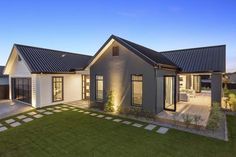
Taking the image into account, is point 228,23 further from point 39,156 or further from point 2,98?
point 2,98

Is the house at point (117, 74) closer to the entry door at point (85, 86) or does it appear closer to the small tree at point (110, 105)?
the entry door at point (85, 86)

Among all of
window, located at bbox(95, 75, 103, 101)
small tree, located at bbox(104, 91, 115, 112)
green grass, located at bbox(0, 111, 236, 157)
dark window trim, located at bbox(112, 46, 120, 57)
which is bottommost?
green grass, located at bbox(0, 111, 236, 157)

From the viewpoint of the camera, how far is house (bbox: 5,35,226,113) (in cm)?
957

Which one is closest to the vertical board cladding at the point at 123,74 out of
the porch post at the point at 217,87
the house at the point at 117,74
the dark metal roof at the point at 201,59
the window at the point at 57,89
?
the house at the point at 117,74

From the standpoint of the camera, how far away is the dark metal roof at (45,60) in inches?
469

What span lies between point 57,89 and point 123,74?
657 centimetres

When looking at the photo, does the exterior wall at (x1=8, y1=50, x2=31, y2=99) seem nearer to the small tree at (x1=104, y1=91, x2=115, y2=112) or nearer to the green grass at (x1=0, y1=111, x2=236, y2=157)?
the green grass at (x1=0, y1=111, x2=236, y2=157)

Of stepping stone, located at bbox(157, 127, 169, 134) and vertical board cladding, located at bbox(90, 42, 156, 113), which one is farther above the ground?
vertical board cladding, located at bbox(90, 42, 156, 113)

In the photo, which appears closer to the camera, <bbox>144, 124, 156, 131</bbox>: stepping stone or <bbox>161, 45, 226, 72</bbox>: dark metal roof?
<bbox>144, 124, 156, 131</bbox>: stepping stone

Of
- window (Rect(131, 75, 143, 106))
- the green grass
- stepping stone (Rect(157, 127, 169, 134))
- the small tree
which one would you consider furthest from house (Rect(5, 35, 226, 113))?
the green grass

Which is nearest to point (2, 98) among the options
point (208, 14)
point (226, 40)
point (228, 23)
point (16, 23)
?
point (16, 23)

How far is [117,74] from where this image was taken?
10672mm

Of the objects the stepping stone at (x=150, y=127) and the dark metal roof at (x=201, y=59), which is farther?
the dark metal roof at (x=201, y=59)

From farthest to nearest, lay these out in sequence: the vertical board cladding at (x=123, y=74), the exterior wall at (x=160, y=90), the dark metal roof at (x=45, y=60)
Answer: the dark metal roof at (x=45, y=60) → the exterior wall at (x=160, y=90) → the vertical board cladding at (x=123, y=74)
